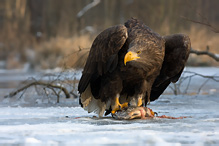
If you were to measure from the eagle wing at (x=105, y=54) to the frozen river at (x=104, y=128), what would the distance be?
586mm

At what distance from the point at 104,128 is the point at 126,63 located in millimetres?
1041

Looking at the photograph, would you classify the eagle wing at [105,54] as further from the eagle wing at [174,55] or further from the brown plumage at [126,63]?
the eagle wing at [174,55]

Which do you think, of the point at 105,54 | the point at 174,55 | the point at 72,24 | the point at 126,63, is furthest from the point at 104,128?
the point at 72,24

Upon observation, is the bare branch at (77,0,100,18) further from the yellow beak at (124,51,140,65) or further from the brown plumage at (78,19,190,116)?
the yellow beak at (124,51,140,65)

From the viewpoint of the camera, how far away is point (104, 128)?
429cm

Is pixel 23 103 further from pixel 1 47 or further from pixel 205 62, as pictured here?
pixel 1 47

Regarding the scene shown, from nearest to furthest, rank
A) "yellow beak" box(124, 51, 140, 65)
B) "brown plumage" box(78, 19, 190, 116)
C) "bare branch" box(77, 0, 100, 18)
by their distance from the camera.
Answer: "yellow beak" box(124, 51, 140, 65)
"brown plumage" box(78, 19, 190, 116)
"bare branch" box(77, 0, 100, 18)

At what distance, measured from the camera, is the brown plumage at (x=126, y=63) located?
5086 millimetres

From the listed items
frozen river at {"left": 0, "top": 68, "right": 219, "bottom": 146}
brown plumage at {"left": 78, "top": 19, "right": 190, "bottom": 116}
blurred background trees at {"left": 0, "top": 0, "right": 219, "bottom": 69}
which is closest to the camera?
frozen river at {"left": 0, "top": 68, "right": 219, "bottom": 146}

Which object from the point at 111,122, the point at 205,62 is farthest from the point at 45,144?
the point at 205,62

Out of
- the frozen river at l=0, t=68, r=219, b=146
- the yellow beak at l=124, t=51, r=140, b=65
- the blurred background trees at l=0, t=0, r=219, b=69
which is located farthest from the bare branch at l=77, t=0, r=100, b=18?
the yellow beak at l=124, t=51, r=140, b=65

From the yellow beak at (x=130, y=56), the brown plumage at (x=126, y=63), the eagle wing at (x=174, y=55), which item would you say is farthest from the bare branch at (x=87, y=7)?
the yellow beak at (x=130, y=56)

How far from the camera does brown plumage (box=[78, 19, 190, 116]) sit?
5.09m

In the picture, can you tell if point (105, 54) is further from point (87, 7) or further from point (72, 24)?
point (87, 7)
